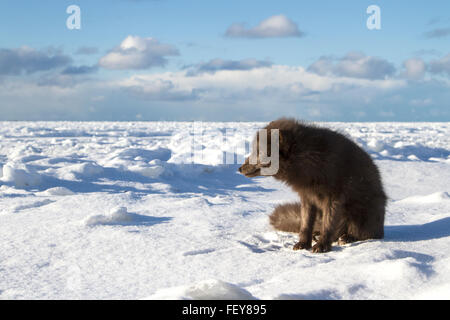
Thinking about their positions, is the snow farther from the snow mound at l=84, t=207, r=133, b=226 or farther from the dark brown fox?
the dark brown fox

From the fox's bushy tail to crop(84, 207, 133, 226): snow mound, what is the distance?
1.31 meters

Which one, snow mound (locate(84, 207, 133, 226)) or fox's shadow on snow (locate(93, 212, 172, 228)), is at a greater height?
snow mound (locate(84, 207, 133, 226))

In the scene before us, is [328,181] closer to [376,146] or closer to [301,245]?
[301,245]

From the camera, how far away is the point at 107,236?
10.6 ft

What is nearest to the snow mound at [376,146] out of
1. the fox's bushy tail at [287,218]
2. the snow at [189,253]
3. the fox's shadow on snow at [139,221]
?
the snow at [189,253]

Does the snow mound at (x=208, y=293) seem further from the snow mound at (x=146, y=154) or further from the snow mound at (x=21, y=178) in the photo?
the snow mound at (x=146, y=154)

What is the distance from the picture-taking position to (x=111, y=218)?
3.69m

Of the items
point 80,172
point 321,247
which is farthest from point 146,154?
point 321,247

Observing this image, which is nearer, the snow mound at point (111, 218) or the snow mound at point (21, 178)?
the snow mound at point (111, 218)

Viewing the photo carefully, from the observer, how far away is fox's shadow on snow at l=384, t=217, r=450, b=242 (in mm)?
3213

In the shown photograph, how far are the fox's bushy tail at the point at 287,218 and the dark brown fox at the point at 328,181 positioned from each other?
247 mm

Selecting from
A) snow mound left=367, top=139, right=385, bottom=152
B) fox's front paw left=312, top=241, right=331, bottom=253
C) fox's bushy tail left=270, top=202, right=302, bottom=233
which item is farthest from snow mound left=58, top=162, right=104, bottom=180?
snow mound left=367, top=139, right=385, bottom=152

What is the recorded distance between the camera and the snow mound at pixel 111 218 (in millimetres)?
3549

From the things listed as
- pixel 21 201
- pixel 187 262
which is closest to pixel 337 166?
pixel 187 262
